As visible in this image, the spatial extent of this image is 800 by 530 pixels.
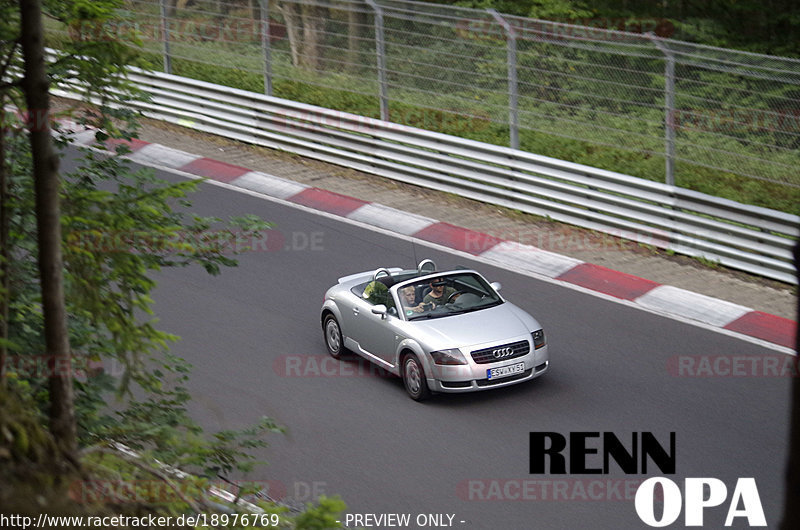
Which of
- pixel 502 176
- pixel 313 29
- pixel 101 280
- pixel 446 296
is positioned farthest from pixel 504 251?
pixel 101 280

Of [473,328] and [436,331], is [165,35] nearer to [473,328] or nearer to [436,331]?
[436,331]

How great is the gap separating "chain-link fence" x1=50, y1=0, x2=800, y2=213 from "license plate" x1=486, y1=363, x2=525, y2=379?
5.48 metres

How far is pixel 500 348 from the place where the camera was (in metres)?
11.6

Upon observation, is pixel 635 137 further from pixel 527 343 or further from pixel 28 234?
pixel 28 234

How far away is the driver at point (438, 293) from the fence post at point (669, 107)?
16.5 ft

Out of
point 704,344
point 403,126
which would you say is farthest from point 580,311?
point 403,126

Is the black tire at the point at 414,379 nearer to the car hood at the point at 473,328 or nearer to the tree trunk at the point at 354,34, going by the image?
the car hood at the point at 473,328

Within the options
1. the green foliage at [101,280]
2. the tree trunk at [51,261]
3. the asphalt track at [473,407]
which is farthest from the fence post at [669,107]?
the tree trunk at [51,261]

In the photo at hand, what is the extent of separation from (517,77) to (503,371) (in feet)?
23.6

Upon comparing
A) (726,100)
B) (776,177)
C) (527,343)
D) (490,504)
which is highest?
(726,100)

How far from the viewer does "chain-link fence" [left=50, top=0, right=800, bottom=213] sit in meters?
14.8

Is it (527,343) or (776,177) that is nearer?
(527,343)

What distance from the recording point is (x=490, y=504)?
32.6ft

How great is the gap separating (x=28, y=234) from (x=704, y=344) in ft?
28.3
